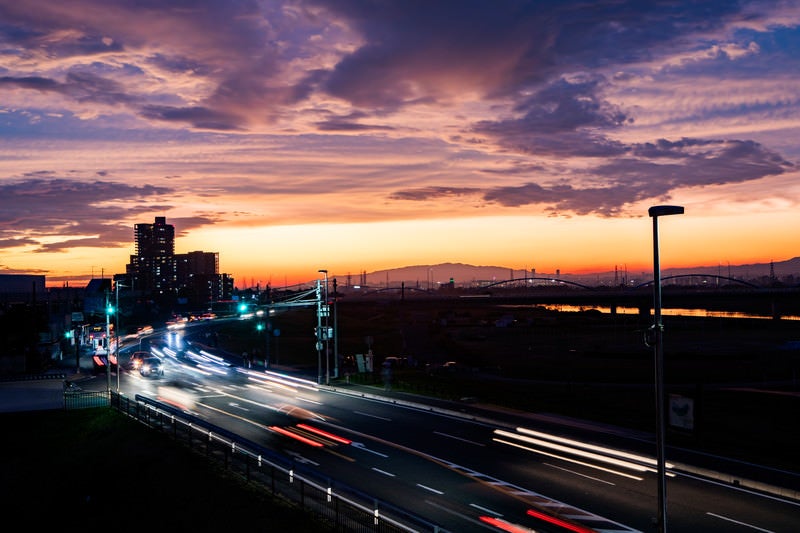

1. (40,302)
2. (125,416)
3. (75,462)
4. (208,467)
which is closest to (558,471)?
(208,467)

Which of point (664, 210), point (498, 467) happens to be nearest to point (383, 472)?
→ point (498, 467)

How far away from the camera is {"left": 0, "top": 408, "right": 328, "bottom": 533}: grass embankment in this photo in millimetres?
21500

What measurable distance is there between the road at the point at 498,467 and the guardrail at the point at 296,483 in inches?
66.1

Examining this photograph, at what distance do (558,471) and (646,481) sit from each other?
10.4 ft

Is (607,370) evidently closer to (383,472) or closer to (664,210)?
(383,472)

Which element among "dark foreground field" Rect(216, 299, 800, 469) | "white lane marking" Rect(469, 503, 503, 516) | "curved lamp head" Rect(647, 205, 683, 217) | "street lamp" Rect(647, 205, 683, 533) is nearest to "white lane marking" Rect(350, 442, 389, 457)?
"white lane marking" Rect(469, 503, 503, 516)

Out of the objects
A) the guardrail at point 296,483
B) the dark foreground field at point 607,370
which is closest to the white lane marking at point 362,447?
the guardrail at point 296,483

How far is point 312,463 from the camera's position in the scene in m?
27.8

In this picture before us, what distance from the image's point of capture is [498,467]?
26703 mm

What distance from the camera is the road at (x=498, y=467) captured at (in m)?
20.6

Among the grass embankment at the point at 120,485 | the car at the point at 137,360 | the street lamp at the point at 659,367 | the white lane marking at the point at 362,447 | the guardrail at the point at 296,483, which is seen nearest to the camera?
the street lamp at the point at 659,367

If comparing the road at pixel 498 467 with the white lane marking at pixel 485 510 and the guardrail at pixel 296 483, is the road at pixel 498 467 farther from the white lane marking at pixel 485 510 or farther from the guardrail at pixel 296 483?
the guardrail at pixel 296 483

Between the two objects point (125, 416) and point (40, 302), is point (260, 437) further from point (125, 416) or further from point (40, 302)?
point (40, 302)

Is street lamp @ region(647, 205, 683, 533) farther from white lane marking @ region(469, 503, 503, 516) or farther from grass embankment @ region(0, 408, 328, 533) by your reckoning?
grass embankment @ region(0, 408, 328, 533)
